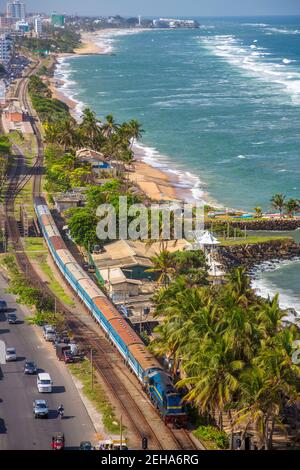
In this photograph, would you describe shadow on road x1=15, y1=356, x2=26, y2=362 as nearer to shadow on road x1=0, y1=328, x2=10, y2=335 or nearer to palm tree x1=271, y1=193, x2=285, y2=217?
shadow on road x1=0, y1=328, x2=10, y2=335

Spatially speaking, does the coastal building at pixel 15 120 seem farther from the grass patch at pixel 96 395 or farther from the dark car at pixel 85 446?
the dark car at pixel 85 446

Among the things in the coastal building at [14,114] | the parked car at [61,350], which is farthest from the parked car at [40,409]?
the coastal building at [14,114]

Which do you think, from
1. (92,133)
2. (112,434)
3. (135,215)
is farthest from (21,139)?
(112,434)

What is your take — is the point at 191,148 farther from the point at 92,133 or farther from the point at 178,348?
the point at 178,348

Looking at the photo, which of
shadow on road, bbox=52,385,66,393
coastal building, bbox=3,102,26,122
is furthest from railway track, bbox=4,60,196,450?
coastal building, bbox=3,102,26,122

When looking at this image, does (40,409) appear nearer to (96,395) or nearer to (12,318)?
(96,395)
